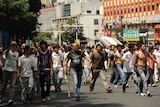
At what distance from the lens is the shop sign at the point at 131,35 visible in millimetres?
87375

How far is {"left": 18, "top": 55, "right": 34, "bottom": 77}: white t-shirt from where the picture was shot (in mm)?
13430

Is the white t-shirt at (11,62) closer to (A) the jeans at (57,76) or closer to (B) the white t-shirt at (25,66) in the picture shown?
(B) the white t-shirt at (25,66)

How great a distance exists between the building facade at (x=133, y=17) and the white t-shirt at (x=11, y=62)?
232 feet

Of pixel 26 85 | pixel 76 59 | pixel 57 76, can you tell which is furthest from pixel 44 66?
pixel 57 76

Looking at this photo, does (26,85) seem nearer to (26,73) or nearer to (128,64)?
(26,73)

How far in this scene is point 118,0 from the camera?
97812 mm

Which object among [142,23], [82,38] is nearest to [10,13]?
[142,23]

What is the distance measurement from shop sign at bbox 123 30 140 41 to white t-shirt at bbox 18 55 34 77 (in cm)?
7396

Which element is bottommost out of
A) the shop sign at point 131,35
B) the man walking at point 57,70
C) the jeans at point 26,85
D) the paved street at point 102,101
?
the paved street at point 102,101

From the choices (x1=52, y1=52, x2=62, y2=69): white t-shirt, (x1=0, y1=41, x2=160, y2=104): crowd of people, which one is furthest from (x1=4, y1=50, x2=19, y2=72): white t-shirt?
(x1=52, y1=52, x2=62, y2=69): white t-shirt

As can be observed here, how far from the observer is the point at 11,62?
43.9 ft

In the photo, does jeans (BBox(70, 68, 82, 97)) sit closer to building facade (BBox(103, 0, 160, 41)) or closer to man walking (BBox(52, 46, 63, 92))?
man walking (BBox(52, 46, 63, 92))

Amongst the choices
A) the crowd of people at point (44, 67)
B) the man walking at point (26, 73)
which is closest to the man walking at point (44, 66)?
the crowd of people at point (44, 67)

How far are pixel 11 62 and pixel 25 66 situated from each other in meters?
0.40
